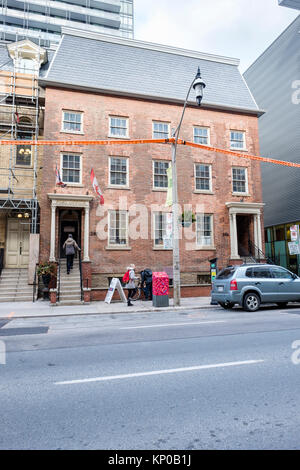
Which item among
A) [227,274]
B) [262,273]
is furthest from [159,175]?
[262,273]

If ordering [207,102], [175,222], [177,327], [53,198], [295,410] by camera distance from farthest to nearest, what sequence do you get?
[207,102]
[53,198]
[175,222]
[177,327]
[295,410]

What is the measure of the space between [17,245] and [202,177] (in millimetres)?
11928

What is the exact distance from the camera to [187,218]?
19.1 meters

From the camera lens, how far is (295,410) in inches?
140

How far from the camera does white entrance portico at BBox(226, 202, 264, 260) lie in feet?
63.8

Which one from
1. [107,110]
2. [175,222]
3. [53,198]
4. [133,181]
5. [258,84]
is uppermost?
[258,84]

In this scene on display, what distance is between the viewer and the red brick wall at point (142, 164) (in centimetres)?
1758

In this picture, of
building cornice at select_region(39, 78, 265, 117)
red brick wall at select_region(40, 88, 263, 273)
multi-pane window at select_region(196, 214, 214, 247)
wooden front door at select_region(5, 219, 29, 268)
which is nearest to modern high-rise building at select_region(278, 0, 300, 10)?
building cornice at select_region(39, 78, 265, 117)

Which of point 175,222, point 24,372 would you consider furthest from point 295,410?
point 175,222

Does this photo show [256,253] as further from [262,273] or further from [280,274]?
[262,273]

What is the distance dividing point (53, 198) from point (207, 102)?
37.0 feet

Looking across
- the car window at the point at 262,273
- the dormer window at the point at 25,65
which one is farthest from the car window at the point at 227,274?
the dormer window at the point at 25,65

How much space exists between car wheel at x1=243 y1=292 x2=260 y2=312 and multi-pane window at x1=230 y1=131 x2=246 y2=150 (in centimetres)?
1167
